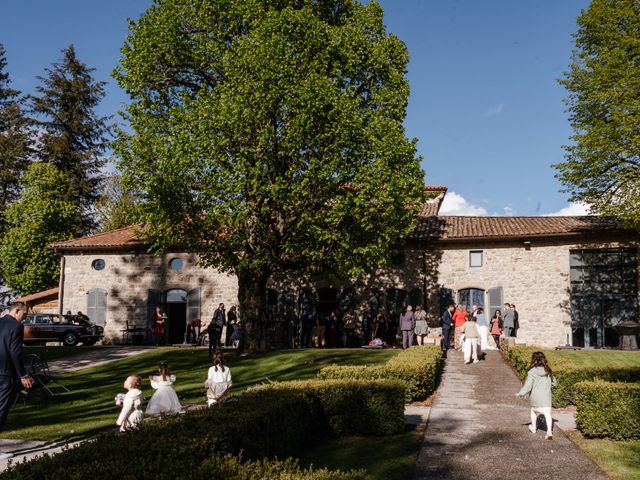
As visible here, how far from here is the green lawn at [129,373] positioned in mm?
10578

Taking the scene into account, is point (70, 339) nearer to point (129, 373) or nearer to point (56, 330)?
point (56, 330)

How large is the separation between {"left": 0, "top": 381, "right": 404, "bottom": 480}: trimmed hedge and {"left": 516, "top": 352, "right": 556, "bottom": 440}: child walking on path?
6.97ft

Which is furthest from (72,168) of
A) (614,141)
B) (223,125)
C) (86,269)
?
(614,141)

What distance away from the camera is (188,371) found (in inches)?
679

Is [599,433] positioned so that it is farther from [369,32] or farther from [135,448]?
[369,32]

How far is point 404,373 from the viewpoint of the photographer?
11.4 metres

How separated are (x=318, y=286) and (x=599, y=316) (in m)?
11.7

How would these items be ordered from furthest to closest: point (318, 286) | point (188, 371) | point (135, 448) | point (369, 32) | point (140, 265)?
point (140, 265), point (318, 286), point (369, 32), point (188, 371), point (135, 448)

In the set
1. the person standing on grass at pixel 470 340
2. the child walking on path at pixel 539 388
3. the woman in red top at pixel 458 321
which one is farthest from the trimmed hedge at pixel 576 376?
the woman in red top at pixel 458 321

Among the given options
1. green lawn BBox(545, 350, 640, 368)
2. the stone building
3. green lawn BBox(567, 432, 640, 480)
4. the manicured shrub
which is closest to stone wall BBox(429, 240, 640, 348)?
the stone building

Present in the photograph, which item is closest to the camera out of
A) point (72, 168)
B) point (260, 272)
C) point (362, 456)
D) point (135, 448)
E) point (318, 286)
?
point (135, 448)

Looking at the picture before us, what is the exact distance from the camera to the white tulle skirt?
886 centimetres

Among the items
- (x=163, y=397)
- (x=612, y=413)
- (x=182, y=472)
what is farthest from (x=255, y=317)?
(x=182, y=472)

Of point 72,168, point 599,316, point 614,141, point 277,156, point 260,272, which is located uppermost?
point 72,168
